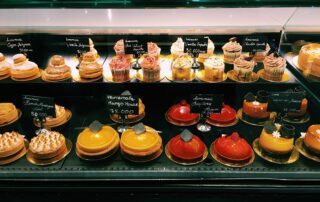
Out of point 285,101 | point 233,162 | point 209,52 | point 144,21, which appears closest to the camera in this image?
point 233,162

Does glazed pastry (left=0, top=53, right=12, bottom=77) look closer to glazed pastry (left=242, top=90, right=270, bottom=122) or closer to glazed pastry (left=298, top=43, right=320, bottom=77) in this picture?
glazed pastry (left=242, top=90, right=270, bottom=122)

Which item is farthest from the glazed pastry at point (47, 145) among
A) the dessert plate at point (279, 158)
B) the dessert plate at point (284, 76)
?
the dessert plate at point (284, 76)

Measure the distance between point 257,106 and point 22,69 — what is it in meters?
1.97

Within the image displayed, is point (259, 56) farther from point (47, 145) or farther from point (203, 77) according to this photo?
point (47, 145)

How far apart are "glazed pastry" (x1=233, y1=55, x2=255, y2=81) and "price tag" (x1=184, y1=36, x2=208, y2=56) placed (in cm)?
30

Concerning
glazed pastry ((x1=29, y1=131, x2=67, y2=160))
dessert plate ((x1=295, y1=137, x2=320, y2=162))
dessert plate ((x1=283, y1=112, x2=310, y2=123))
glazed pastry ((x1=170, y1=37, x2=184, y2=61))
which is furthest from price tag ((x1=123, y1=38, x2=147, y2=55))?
dessert plate ((x1=295, y1=137, x2=320, y2=162))

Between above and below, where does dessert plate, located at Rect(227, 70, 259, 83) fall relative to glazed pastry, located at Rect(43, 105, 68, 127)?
above

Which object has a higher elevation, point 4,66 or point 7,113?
point 4,66

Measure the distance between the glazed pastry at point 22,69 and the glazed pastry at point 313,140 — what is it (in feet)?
7.37

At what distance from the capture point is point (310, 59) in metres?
2.79

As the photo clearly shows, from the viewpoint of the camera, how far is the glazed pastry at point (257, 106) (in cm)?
266

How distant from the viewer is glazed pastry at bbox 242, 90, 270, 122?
266cm

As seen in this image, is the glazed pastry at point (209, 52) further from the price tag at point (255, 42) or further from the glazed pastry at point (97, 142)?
the glazed pastry at point (97, 142)

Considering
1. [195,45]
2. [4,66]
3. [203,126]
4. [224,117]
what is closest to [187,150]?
[203,126]
